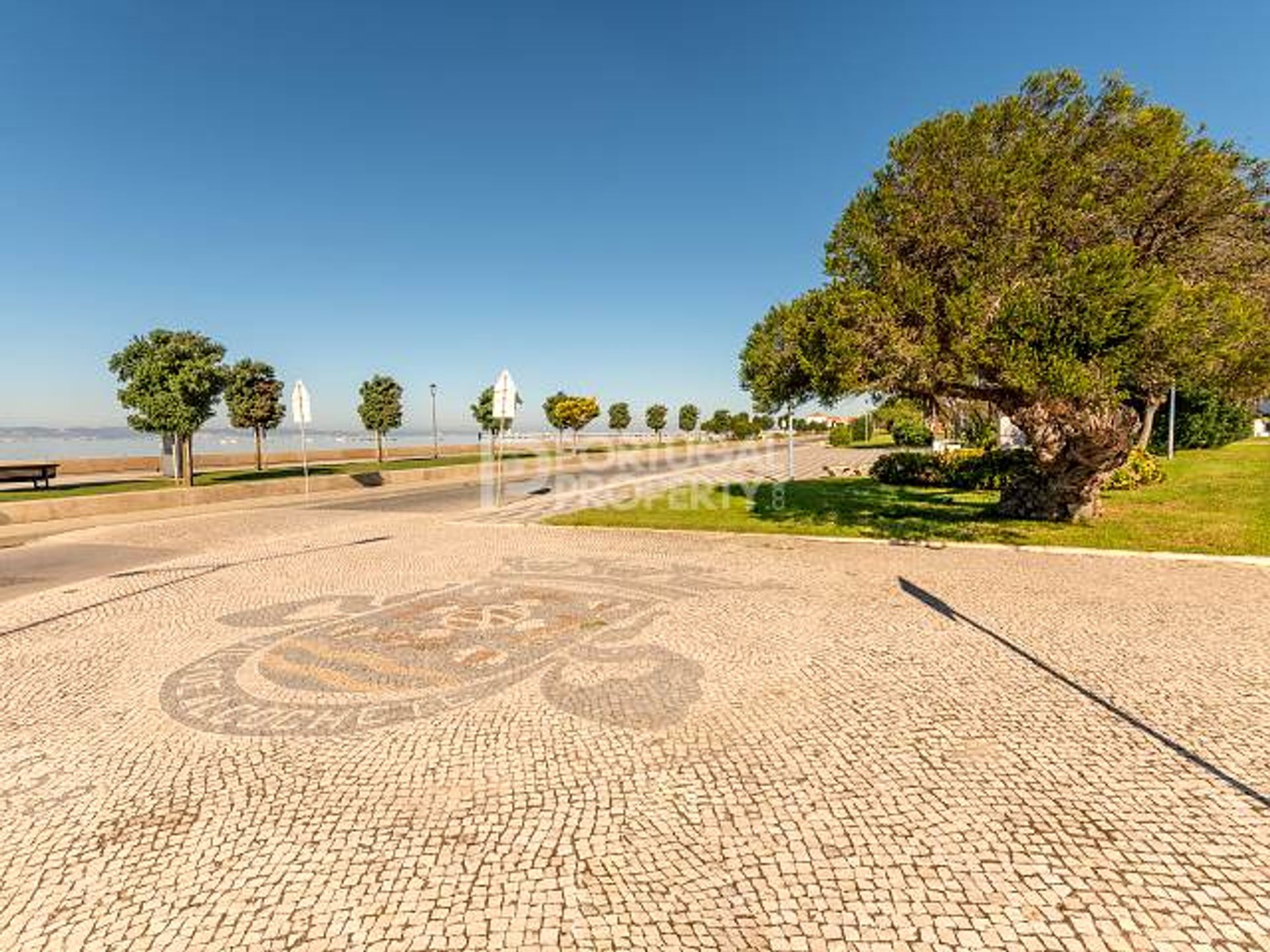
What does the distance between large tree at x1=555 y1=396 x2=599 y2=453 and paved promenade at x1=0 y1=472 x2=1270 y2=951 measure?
4451 cm

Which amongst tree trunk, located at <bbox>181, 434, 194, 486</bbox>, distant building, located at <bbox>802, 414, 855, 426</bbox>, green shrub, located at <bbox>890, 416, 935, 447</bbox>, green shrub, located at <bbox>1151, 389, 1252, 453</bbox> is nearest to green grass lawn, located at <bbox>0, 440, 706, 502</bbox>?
tree trunk, located at <bbox>181, 434, 194, 486</bbox>

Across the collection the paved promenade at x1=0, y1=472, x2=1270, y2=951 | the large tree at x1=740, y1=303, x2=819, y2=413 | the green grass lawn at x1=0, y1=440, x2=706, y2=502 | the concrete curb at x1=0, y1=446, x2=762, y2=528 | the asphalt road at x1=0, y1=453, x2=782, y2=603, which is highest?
the large tree at x1=740, y1=303, x2=819, y2=413

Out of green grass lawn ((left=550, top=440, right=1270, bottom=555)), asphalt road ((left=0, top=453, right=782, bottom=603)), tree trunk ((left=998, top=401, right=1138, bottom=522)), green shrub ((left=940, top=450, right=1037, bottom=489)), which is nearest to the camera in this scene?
asphalt road ((left=0, top=453, right=782, bottom=603))

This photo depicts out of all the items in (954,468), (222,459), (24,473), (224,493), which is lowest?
(224,493)

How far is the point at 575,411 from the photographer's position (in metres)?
52.2

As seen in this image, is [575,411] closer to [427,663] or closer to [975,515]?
[975,515]

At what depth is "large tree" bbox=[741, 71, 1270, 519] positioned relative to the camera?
28.8 ft

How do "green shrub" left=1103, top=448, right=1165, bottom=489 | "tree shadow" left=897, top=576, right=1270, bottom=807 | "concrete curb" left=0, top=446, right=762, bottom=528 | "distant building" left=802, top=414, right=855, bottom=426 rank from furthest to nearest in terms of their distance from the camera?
"distant building" left=802, top=414, right=855, bottom=426 → "green shrub" left=1103, top=448, right=1165, bottom=489 → "concrete curb" left=0, top=446, right=762, bottom=528 → "tree shadow" left=897, top=576, right=1270, bottom=807

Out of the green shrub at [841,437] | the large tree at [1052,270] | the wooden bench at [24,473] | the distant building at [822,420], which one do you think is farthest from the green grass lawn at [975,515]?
the distant building at [822,420]

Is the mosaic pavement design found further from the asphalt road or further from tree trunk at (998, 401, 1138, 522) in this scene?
tree trunk at (998, 401, 1138, 522)

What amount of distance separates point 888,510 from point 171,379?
21085 millimetres

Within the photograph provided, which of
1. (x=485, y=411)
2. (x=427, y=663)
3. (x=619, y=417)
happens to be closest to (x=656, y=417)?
(x=619, y=417)

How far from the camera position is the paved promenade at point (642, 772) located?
109 inches

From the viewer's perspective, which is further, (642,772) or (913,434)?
(913,434)
